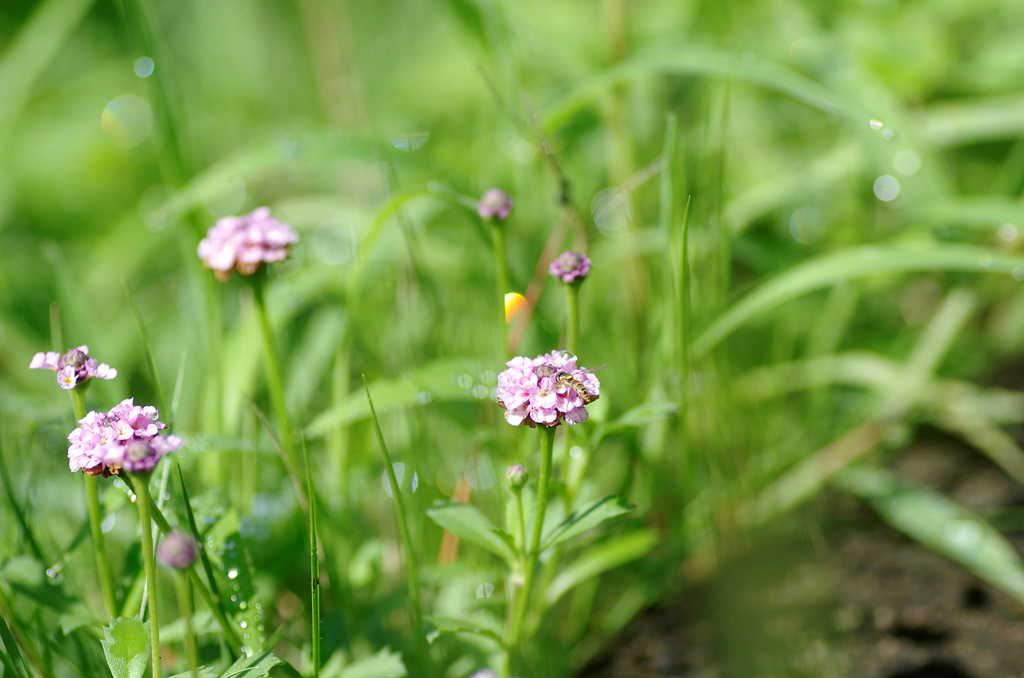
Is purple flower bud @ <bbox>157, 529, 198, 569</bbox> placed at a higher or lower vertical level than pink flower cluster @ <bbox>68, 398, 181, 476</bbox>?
lower

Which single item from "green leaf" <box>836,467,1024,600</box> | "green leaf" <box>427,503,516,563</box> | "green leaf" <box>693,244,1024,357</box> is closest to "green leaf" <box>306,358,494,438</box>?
"green leaf" <box>427,503,516,563</box>

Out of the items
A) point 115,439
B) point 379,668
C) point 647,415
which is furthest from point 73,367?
point 647,415

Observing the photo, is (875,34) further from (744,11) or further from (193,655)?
(193,655)

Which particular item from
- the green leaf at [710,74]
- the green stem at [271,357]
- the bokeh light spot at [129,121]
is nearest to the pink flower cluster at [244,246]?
the green stem at [271,357]

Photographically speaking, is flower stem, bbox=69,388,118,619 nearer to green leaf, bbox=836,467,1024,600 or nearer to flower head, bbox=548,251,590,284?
flower head, bbox=548,251,590,284

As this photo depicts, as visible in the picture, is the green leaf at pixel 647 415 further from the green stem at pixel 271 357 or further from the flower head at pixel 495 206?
the green stem at pixel 271 357

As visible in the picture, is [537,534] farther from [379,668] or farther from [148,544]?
[148,544]
